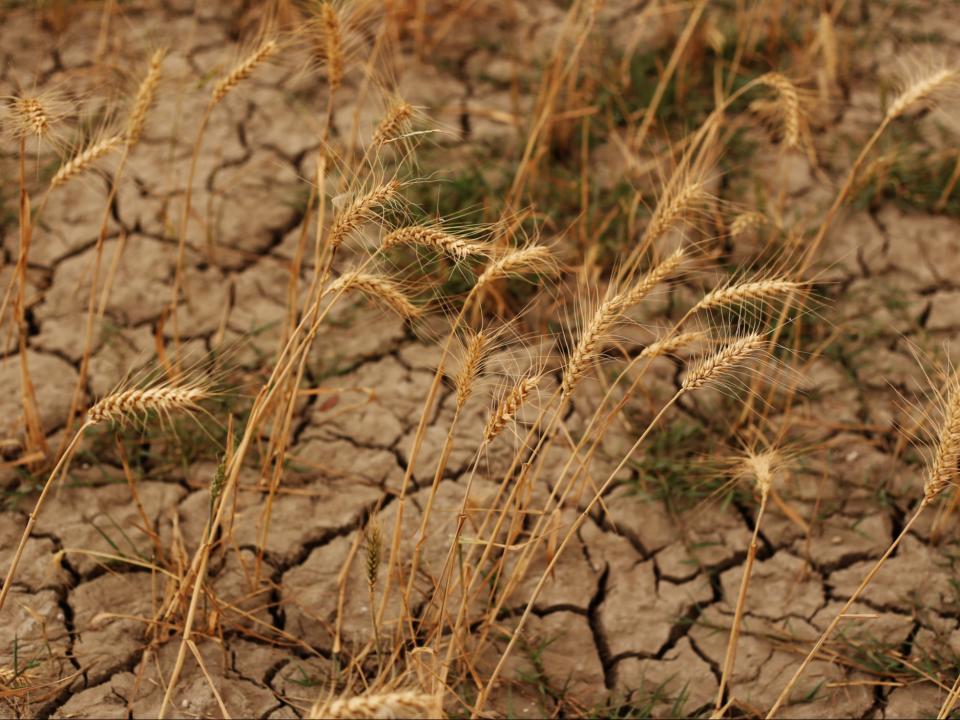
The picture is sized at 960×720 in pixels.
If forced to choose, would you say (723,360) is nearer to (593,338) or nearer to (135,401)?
(593,338)

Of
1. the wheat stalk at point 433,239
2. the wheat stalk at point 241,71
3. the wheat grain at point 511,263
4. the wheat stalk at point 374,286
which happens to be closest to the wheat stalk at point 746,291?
A: the wheat grain at point 511,263

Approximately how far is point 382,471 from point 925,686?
146cm

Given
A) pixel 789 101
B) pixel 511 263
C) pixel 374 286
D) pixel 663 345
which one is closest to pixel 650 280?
pixel 663 345

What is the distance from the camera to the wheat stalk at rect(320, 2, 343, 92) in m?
2.28

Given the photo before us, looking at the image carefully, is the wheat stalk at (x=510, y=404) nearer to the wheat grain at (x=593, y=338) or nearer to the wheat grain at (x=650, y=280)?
the wheat grain at (x=593, y=338)

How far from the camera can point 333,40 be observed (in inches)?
91.8

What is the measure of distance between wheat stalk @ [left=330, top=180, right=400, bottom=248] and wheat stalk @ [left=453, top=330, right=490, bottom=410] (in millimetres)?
303

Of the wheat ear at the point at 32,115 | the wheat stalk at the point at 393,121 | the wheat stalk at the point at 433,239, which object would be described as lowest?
the wheat stalk at the point at 433,239

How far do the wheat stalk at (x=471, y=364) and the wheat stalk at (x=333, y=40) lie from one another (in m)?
0.85

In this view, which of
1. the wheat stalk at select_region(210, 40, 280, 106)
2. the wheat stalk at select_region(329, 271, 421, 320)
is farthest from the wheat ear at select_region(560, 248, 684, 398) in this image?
the wheat stalk at select_region(210, 40, 280, 106)

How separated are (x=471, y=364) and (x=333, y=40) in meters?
0.93

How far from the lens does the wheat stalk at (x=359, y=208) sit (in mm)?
1873

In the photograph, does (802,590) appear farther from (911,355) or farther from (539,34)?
(539,34)

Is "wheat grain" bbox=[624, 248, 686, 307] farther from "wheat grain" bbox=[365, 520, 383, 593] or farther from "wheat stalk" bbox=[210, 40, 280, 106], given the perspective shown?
"wheat stalk" bbox=[210, 40, 280, 106]
